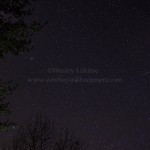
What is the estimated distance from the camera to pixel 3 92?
13.2 meters

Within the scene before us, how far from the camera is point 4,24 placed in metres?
12.5

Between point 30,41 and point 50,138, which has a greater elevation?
point 30,41

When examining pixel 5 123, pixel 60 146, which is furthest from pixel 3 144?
pixel 5 123

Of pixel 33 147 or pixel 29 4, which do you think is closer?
pixel 29 4

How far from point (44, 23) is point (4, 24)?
1.47m

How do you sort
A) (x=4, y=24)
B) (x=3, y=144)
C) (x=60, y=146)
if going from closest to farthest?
1. (x=4, y=24)
2. (x=60, y=146)
3. (x=3, y=144)

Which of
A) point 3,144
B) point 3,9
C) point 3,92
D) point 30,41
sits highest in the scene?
point 3,9

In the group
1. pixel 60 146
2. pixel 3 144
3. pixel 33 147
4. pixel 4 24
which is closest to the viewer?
pixel 4 24

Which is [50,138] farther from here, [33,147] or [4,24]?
[4,24]

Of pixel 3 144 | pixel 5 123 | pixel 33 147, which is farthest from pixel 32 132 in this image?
pixel 5 123

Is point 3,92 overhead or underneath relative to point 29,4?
underneath

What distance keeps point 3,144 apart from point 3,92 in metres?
36.7

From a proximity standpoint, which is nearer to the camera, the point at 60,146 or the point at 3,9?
the point at 3,9

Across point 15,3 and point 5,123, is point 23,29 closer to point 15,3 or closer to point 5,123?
point 15,3
